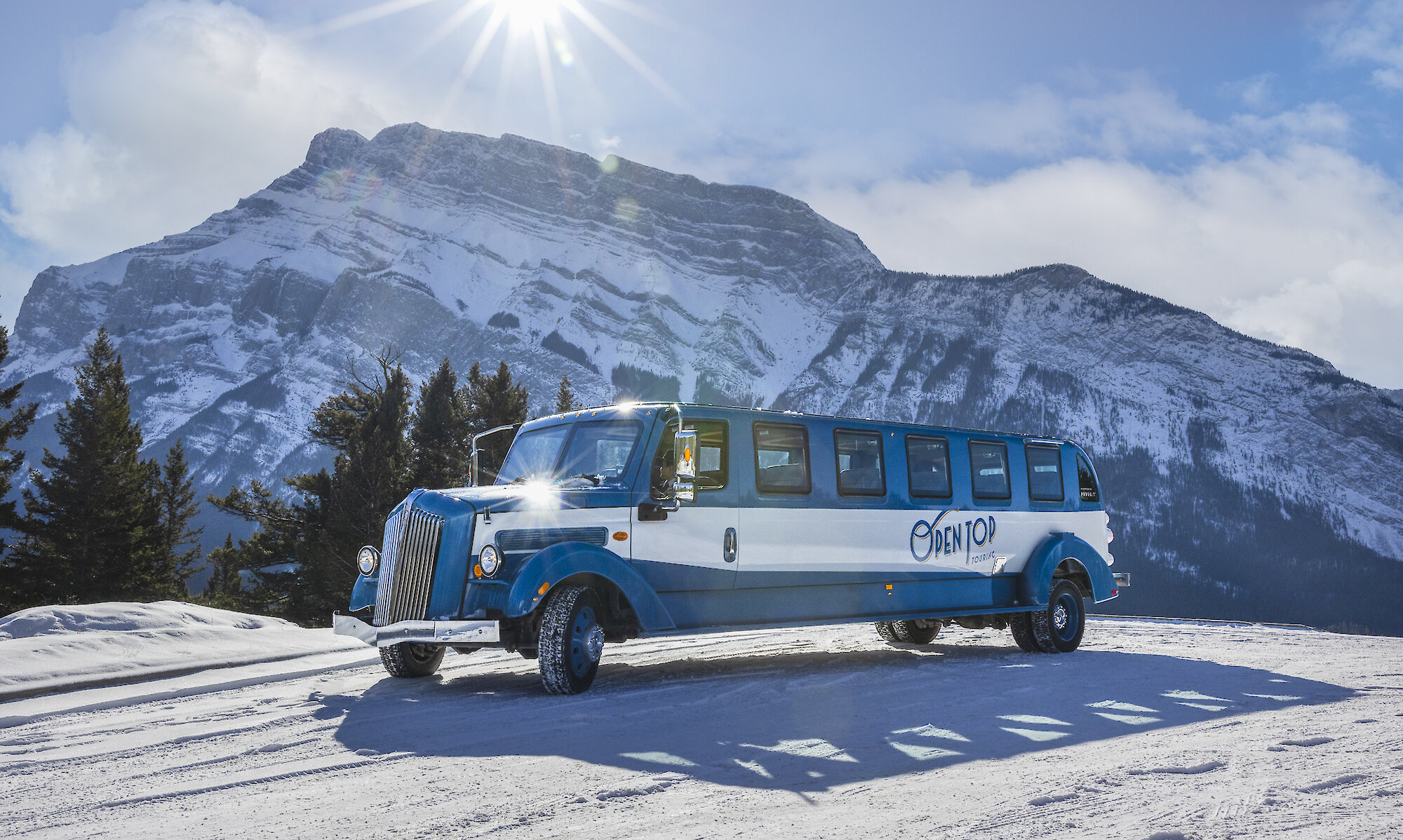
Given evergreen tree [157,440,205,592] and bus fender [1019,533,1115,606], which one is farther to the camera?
evergreen tree [157,440,205,592]

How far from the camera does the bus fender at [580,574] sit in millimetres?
8922

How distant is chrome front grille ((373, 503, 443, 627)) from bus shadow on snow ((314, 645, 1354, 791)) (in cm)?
79

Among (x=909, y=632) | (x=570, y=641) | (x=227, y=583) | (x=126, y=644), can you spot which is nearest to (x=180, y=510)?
(x=227, y=583)

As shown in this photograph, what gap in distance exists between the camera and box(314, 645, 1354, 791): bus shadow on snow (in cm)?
673

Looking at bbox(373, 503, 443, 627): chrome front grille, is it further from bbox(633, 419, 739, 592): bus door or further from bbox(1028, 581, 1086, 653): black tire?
bbox(1028, 581, 1086, 653): black tire

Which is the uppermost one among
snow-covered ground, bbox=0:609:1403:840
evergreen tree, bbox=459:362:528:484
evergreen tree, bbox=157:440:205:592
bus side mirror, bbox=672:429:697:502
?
evergreen tree, bbox=459:362:528:484

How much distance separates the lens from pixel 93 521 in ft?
126

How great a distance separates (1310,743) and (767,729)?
3831 mm

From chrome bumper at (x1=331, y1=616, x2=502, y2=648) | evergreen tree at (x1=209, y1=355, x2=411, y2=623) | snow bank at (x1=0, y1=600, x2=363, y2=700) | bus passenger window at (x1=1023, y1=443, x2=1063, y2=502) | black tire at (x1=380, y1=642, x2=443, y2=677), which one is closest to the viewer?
chrome bumper at (x1=331, y1=616, x2=502, y2=648)

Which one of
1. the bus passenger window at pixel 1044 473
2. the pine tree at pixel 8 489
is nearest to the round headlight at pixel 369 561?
the bus passenger window at pixel 1044 473

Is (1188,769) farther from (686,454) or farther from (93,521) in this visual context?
(93,521)

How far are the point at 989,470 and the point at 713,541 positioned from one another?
4.82 m

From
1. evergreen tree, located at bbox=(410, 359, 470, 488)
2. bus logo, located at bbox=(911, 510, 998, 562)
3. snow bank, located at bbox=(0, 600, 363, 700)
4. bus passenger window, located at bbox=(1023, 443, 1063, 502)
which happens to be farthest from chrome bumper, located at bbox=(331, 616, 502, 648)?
evergreen tree, located at bbox=(410, 359, 470, 488)

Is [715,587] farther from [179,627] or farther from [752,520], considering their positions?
[179,627]
